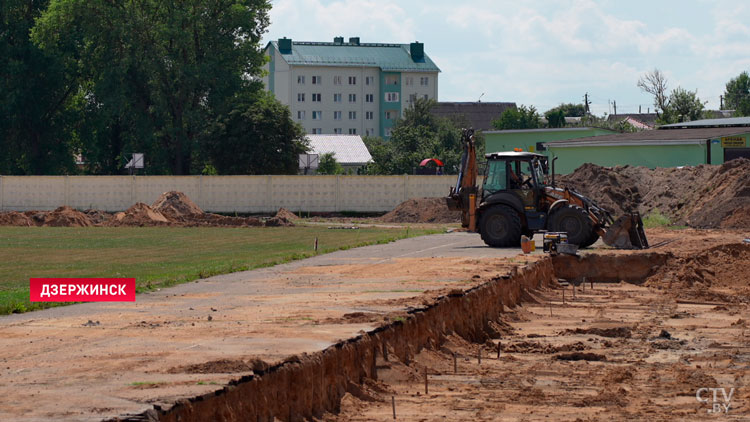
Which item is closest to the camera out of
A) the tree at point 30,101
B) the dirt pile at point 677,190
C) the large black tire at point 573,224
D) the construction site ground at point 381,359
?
the construction site ground at point 381,359

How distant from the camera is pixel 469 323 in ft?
53.5

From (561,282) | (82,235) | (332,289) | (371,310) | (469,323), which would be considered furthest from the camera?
(82,235)

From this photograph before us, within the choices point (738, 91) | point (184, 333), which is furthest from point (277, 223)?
point (738, 91)

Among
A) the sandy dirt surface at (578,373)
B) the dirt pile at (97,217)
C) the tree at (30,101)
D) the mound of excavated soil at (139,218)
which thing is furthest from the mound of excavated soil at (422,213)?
the tree at (30,101)

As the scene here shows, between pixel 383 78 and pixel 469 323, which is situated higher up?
pixel 383 78

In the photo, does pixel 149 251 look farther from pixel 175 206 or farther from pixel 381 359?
pixel 175 206

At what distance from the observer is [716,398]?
11.0 m

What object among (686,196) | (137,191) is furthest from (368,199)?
(686,196)

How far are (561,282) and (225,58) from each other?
5124 centimetres

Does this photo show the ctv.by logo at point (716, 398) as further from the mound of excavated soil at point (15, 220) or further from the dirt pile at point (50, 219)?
the mound of excavated soil at point (15, 220)

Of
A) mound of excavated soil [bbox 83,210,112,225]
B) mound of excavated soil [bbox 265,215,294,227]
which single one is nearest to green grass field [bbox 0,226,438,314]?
mound of excavated soil [bbox 265,215,294,227]

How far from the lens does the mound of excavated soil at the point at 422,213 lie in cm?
5134

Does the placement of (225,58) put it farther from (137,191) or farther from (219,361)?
(219,361)

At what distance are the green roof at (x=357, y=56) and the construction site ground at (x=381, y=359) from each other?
127381mm
